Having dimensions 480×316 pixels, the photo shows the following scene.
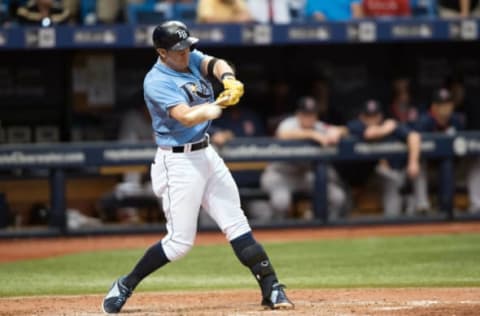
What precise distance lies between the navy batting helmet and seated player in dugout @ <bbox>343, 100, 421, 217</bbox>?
579 centimetres

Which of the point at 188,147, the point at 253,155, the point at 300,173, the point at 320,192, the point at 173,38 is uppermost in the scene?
Result: the point at 173,38

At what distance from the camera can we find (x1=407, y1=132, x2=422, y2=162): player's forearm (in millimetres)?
11578

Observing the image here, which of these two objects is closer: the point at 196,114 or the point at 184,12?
the point at 196,114

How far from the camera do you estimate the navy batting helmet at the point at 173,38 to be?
238 inches

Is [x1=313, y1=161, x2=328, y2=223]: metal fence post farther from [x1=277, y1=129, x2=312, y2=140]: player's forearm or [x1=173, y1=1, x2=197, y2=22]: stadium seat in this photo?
[x1=173, y1=1, x2=197, y2=22]: stadium seat

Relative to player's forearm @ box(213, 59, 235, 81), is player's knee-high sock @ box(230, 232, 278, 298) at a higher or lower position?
lower

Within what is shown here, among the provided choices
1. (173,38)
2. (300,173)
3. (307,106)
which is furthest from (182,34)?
(300,173)

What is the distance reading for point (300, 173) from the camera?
11836mm

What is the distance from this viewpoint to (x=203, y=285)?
7.98 m

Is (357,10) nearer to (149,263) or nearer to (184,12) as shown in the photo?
(184,12)

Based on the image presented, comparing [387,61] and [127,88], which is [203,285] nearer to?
A: [127,88]

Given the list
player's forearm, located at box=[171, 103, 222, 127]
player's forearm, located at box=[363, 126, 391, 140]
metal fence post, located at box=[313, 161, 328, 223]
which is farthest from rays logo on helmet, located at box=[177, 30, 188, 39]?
player's forearm, located at box=[363, 126, 391, 140]

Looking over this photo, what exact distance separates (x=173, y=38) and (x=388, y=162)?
622 cm

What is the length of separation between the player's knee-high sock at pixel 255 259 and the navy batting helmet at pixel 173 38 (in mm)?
1109
